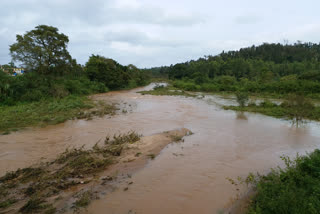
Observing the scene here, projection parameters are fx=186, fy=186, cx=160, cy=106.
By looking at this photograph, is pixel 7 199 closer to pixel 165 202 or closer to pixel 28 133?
pixel 165 202

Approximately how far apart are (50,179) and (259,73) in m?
46.1

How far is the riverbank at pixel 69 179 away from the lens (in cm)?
307

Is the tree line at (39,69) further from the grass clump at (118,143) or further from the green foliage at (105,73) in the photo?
the grass clump at (118,143)

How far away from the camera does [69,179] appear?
382cm

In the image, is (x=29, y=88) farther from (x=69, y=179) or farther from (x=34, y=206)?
(x=34, y=206)

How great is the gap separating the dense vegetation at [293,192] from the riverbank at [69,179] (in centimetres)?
267

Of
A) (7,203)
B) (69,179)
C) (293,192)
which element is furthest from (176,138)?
(7,203)

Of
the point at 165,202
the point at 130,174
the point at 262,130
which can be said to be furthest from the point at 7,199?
the point at 262,130

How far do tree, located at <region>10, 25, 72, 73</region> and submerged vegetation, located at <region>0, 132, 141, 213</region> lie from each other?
15.3m

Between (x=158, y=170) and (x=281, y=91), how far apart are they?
2508 cm

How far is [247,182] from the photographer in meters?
4.01

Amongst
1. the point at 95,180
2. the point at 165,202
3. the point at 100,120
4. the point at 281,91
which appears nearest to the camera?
the point at 165,202

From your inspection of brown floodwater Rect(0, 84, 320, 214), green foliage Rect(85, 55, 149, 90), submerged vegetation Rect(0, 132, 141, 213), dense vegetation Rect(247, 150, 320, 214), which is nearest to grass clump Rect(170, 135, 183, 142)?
brown floodwater Rect(0, 84, 320, 214)

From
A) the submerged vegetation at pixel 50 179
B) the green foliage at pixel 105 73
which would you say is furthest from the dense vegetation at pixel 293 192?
the green foliage at pixel 105 73
